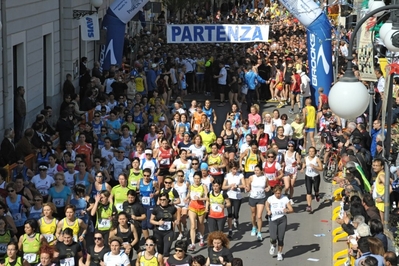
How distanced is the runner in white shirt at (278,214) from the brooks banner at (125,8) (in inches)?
533

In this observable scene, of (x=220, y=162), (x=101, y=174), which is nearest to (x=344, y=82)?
(x=101, y=174)

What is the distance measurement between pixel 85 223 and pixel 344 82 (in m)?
7.28

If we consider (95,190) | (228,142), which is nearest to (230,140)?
(228,142)

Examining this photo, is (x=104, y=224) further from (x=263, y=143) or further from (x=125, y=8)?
(x=125, y=8)

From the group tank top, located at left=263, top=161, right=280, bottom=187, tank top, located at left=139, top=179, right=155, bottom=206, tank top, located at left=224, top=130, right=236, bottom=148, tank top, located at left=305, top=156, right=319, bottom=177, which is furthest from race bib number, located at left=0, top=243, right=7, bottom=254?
tank top, located at left=224, top=130, right=236, bottom=148

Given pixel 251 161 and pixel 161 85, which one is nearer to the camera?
pixel 251 161

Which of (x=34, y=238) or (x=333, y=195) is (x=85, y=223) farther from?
(x=333, y=195)

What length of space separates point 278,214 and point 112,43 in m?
14.1

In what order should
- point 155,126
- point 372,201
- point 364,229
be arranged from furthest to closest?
point 155,126
point 372,201
point 364,229

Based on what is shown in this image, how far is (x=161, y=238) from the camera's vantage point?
51.0ft

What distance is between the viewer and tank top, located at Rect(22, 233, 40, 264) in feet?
45.4

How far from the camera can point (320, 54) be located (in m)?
26.2

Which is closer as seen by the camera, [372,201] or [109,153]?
[372,201]

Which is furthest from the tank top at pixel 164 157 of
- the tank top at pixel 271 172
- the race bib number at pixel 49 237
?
the race bib number at pixel 49 237
